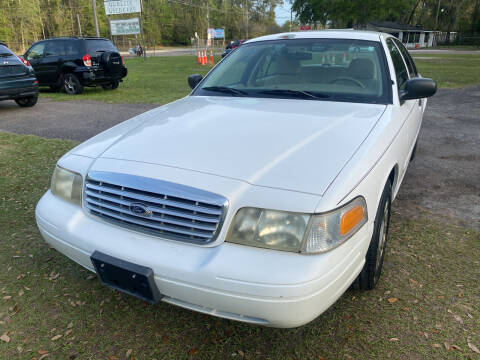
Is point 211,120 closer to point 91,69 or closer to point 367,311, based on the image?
point 367,311

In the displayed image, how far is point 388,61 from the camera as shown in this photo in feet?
10.2

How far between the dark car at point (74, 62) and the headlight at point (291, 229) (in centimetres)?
1079

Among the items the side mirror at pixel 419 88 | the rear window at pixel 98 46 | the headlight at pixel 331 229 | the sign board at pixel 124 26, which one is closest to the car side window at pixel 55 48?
the rear window at pixel 98 46

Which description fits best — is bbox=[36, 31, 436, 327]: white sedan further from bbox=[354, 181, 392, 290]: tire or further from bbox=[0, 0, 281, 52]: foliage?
bbox=[0, 0, 281, 52]: foliage

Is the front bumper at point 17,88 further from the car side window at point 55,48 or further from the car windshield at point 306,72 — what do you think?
the car windshield at point 306,72

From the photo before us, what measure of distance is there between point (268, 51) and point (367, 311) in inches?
94.7

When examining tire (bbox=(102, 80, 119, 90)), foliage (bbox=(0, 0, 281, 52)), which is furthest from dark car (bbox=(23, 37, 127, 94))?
foliage (bbox=(0, 0, 281, 52))

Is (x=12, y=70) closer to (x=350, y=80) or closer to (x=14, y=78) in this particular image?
(x=14, y=78)

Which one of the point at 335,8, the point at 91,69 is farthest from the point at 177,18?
the point at 91,69

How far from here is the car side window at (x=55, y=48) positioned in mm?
11102

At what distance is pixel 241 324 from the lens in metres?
2.28

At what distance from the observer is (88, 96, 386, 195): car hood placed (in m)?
1.88

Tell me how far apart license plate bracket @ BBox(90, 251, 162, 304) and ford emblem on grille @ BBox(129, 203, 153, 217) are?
0.24 meters

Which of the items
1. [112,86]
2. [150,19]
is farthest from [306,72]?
[150,19]
